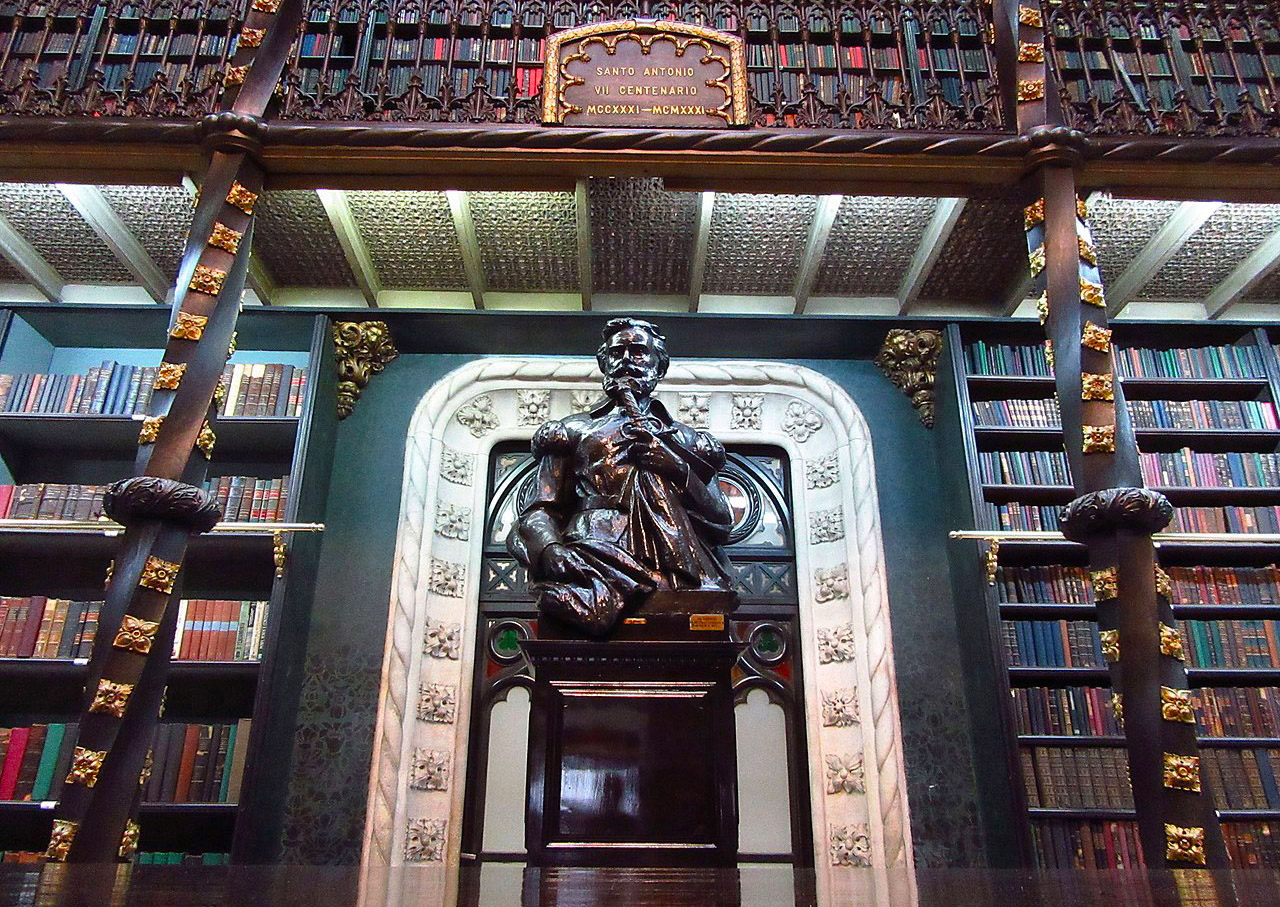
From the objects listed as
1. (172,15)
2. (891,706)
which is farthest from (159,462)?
(891,706)

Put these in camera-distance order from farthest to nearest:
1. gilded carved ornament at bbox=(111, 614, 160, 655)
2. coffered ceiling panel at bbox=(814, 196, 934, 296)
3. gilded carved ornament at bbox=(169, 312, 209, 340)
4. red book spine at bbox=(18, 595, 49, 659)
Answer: coffered ceiling panel at bbox=(814, 196, 934, 296)
red book spine at bbox=(18, 595, 49, 659)
gilded carved ornament at bbox=(169, 312, 209, 340)
gilded carved ornament at bbox=(111, 614, 160, 655)

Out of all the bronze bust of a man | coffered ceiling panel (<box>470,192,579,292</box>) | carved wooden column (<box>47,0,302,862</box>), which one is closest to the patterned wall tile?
carved wooden column (<box>47,0,302,862</box>)

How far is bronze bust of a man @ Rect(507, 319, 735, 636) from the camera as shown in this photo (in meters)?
2.57

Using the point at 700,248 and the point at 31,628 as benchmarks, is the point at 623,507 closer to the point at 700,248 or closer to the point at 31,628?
the point at 700,248

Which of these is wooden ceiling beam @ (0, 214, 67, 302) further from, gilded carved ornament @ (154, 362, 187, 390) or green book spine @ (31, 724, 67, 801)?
green book spine @ (31, 724, 67, 801)

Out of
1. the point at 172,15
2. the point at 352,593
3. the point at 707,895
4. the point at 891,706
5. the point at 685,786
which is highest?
the point at 172,15

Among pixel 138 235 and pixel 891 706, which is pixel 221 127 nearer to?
pixel 138 235

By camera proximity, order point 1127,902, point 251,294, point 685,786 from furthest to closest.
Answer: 1. point 251,294
2. point 685,786
3. point 1127,902

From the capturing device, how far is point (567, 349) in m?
5.01

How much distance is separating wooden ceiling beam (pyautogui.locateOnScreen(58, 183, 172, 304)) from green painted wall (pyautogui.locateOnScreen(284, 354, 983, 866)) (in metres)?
1.33

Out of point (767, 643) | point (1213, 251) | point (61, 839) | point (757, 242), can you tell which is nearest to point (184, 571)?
point (61, 839)

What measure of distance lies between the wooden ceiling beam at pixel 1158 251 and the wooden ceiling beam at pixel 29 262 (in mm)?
5917

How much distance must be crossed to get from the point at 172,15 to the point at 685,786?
13.8ft

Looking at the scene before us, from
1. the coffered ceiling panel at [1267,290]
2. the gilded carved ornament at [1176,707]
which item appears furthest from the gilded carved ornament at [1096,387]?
the coffered ceiling panel at [1267,290]
